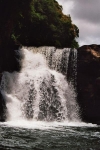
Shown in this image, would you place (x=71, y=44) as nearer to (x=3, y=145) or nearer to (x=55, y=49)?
(x=55, y=49)

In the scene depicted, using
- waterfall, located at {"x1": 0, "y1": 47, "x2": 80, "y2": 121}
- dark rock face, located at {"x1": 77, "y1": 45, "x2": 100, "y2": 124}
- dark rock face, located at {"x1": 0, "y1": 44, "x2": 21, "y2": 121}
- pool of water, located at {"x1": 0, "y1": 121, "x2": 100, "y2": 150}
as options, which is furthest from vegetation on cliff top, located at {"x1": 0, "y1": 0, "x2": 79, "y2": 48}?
pool of water, located at {"x1": 0, "y1": 121, "x2": 100, "y2": 150}

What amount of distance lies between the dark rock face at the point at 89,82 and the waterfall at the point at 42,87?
70 centimetres

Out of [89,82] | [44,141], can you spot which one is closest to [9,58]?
[89,82]

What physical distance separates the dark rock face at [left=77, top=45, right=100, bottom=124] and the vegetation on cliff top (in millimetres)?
7453

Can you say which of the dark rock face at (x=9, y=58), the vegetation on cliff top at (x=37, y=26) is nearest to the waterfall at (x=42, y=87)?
the dark rock face at (x=9, y=58)

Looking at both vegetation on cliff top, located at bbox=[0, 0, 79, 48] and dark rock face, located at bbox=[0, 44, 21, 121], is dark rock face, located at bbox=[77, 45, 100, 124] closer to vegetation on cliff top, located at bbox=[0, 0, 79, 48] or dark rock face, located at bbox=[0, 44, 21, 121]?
dark rock face, located at bbox=[0, 44, 21, 121]

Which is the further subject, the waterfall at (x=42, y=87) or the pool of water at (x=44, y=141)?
the waterfall at (x=42, y=87)

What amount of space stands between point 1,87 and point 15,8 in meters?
8.11

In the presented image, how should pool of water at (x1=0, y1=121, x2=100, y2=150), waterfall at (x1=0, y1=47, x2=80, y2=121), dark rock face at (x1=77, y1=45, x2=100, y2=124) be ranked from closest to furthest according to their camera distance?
pool of water at (x1=0, y1=121, x2=100, y2=150), waterfall at (x1=0, y1=47, x2=80, y2=121), dark rock face at (x1=77, y1=45, x2=100, y2=124)

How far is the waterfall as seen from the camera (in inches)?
1095

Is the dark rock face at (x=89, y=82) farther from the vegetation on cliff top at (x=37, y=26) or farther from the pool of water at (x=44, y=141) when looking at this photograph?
the pool of water at (x=44, y=141)

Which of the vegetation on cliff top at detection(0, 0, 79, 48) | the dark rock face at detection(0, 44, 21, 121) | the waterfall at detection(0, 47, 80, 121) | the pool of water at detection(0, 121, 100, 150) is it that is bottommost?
the pool of water at detection(0, 121, 100, 150)

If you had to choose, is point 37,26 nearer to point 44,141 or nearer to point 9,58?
point 9,58

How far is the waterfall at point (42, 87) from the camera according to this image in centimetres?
2781
